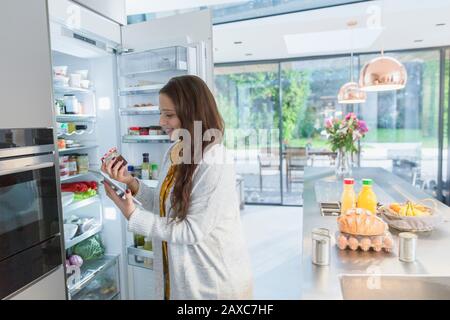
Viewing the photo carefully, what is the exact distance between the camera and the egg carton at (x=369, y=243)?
126 cm

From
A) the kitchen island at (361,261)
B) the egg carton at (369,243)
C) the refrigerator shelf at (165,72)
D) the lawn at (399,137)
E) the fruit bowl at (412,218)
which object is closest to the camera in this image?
the kitchen island at (361,261)

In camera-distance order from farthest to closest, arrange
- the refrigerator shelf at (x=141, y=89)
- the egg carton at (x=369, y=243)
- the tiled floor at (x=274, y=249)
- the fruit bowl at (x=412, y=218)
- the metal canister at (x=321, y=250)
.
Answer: the tiled floor at (x=274, y=249) → the refrigerator shelf at (x=141, y=89) → the fruit bowl at (x=412, y=218) → the egg carton at (x=369, y=243) → the metal canister at (x=321, y=250)

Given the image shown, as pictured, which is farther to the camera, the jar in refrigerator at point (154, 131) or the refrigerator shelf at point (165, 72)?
the jar in refrigerator at point (154, 131)

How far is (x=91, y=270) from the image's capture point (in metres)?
2.05

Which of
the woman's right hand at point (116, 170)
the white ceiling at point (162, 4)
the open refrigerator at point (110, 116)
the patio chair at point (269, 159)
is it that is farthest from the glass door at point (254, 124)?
the woman's right hand at point (116, 170)

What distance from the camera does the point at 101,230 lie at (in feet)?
7.29

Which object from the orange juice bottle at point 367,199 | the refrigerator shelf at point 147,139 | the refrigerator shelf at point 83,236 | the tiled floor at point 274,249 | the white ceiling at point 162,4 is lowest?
the tiled floor at point 274,249

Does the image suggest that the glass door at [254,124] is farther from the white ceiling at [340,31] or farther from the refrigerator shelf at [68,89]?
the refrigerator shelf at [68,89]

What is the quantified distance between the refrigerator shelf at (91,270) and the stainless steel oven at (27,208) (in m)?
0.46

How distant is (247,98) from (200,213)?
14.8 feet

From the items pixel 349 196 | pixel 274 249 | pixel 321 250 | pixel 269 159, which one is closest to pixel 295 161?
pixel 269 159

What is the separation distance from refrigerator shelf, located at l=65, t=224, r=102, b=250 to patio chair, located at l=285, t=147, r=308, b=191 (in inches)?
147
